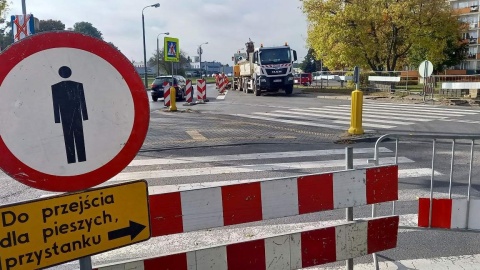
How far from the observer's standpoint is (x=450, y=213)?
12.8 feet

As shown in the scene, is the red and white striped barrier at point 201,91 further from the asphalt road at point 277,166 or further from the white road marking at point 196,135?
the white road marking at point 196,135

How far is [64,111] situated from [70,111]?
0.03m

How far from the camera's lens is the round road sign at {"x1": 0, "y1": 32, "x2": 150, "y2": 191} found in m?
1.77

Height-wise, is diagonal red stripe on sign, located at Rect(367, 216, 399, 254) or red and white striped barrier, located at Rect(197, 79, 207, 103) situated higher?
red and white striped barrier, located at Rect(197, 79, 207, 103)

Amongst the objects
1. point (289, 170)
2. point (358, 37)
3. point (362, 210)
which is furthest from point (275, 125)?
point (358, 37)

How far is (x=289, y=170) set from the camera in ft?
22.5

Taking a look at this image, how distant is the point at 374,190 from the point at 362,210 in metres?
1.98

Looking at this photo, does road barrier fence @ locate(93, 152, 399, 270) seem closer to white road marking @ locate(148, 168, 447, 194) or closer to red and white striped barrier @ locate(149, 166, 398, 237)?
red and white striped barrier @ locate(149, 166, 398, 237)

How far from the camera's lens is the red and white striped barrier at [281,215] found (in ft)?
8.75

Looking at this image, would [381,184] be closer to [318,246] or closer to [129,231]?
[318,246]

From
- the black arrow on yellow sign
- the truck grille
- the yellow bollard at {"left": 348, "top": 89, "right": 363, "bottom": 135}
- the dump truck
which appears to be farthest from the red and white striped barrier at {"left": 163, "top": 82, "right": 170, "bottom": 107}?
the black arrow on yellow sign

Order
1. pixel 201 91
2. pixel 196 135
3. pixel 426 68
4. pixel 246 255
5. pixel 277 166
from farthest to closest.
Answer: pixel 201 91 → pixel 426 68 → pixel 196 135 → pixel 277 166 → pixel 246 255

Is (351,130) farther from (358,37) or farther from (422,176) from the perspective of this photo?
(358,37)

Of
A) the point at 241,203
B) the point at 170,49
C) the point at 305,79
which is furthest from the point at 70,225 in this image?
the point at 305,79
